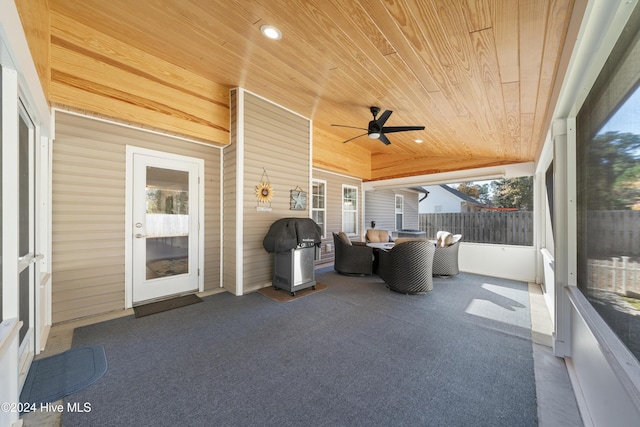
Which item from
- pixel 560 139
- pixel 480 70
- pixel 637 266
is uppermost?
pixel 480 70

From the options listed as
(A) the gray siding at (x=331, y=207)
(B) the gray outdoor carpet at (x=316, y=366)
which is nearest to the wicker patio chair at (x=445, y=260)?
(B) the gray outdoor carpet at (x=316, y=366)

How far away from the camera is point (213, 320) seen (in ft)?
9.54

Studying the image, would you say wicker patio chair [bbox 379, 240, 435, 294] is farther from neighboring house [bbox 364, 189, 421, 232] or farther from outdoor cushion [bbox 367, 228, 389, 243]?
neighboring house [bbox 364, 189, 421, 232]

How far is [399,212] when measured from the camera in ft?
30.7

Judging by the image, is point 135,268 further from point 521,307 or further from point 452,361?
point 521,307

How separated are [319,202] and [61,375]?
494 cm

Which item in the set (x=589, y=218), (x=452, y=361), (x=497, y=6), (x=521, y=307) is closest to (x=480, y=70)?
(x=497, y=6)

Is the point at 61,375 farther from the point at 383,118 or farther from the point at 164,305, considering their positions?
Answer: the point at 383,118

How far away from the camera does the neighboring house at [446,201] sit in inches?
407

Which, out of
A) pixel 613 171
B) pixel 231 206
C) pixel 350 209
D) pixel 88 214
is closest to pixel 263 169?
pixel 231 206

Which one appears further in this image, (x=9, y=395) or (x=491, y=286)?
(x=491, y=286)

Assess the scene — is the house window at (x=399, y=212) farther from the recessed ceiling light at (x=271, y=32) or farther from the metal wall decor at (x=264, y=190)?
the recessed ceiling light at (x=271, y=32)

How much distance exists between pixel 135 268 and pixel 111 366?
1559 mm

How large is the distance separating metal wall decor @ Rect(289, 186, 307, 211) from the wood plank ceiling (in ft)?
5.23
